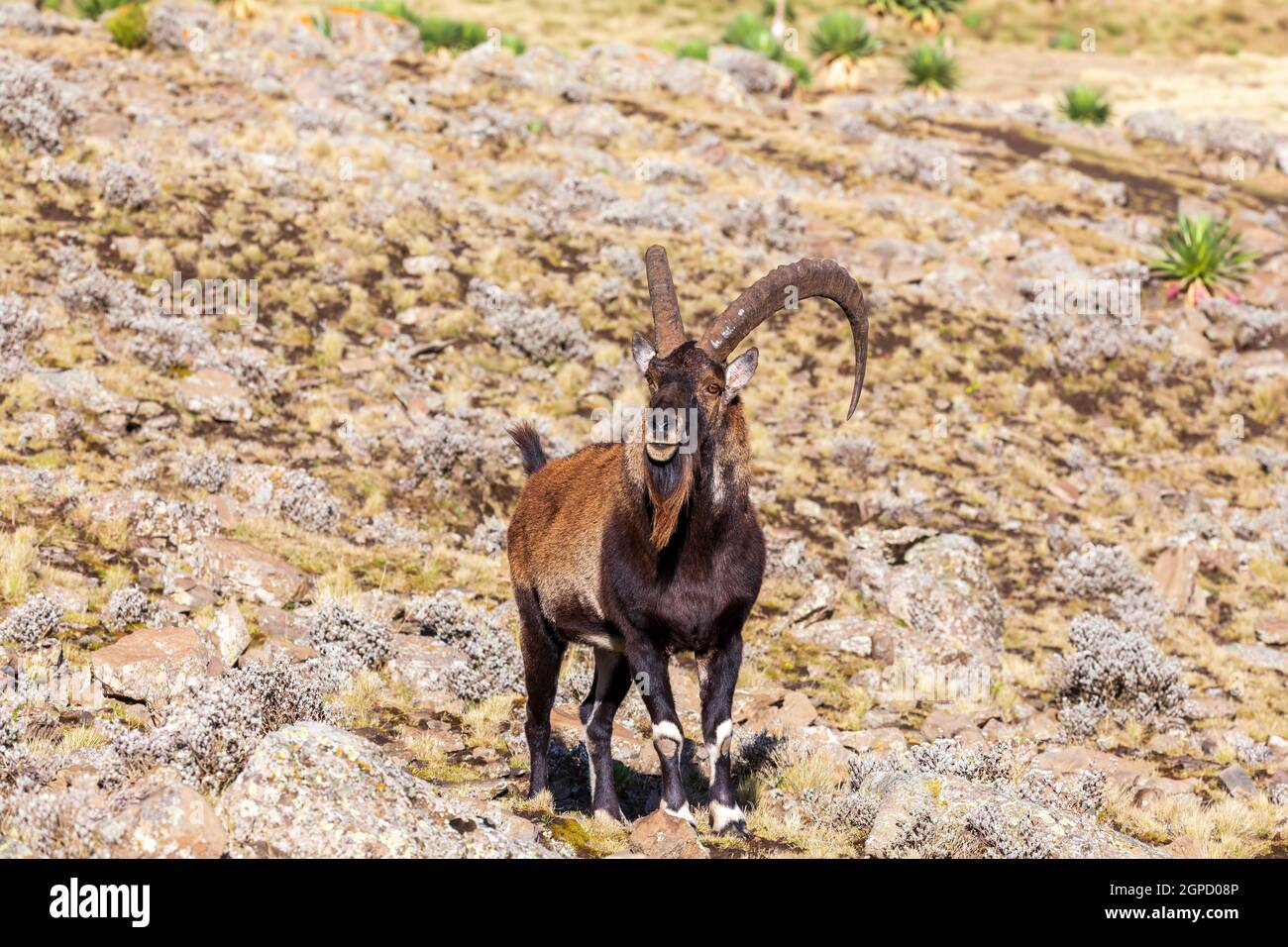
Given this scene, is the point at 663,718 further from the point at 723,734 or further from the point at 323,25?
the point at 323,25

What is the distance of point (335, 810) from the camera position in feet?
18.7

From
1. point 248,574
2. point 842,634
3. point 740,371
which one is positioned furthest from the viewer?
point 842,634

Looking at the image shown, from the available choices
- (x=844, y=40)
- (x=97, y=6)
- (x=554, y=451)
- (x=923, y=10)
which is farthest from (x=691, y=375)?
(x=923, y=10)

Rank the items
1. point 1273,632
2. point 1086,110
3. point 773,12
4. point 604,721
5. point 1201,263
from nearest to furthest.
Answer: point 604,721 < point 1273,632 < point 1201,263 < point 1086,110 < point 773,12

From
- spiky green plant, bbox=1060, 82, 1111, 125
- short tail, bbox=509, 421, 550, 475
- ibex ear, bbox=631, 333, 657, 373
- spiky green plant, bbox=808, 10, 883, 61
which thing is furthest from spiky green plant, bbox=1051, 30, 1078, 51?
ibex ear, bbox=631, 333, 657, 373

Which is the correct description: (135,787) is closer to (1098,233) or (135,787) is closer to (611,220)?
(611,220)

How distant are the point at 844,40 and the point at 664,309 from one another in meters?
38.6

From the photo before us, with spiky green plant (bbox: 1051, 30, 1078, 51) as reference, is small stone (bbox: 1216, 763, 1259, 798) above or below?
below

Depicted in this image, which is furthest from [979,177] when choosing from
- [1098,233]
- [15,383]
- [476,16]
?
[476,16]

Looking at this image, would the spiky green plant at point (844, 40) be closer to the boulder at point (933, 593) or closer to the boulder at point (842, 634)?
the boulder at point (933, 593)

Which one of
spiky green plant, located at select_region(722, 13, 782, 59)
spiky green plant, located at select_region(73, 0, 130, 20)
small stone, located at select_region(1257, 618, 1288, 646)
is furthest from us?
spiky green plant, located at select_region(722, 13, 782, 59)

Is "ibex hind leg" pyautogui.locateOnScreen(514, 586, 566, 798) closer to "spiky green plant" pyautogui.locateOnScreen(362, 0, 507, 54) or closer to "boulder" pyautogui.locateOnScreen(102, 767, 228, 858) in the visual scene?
"boulder" pyautogui.locateOnScreen(102, 767, 228, 858)

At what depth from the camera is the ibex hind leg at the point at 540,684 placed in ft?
27.7

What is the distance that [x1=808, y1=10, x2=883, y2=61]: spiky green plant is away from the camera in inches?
1687
